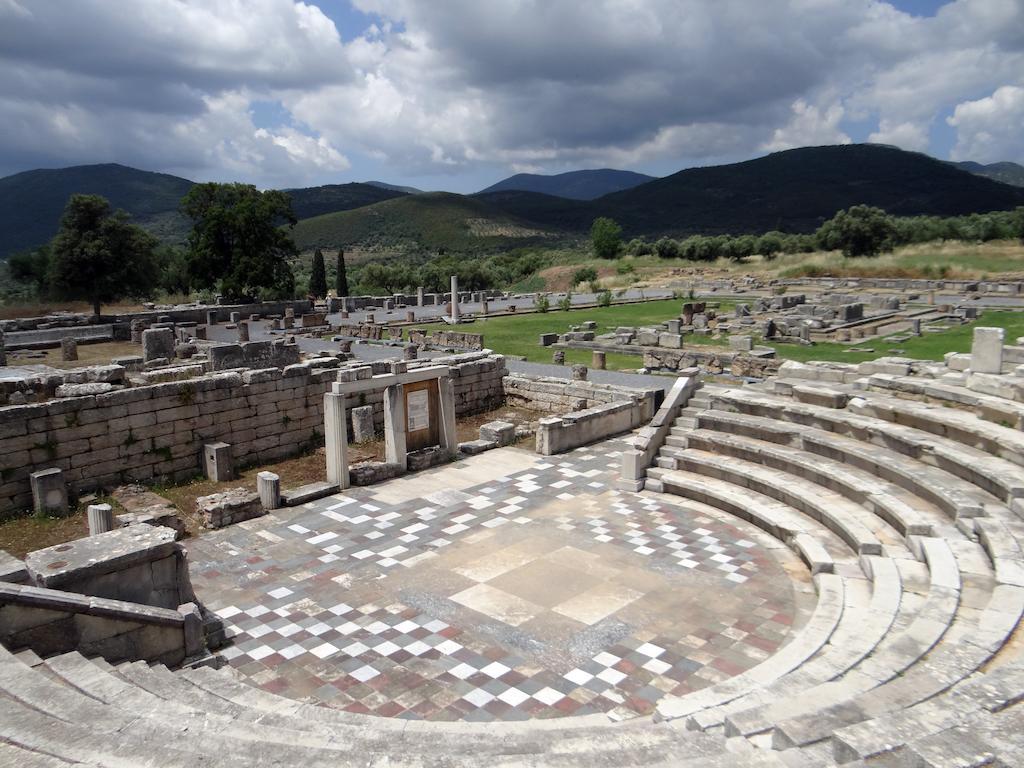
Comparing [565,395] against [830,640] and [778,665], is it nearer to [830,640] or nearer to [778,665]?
[830,640]

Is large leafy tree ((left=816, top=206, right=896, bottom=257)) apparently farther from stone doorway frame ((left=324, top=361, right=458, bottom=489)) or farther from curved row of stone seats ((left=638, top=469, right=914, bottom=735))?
curved row of stone seats ((left=638, top=469, right=914, bottom=735))

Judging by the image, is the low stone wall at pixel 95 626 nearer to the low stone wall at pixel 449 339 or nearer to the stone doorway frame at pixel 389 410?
the stone doorway frame at pixel 389 410

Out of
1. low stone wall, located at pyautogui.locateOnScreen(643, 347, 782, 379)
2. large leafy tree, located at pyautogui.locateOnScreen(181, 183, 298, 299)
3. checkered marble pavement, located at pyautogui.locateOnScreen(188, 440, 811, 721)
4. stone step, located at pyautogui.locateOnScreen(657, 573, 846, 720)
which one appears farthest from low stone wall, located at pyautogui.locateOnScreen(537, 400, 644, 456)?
large leafy tree, located at pyautogui.locateOnScreen(181, 183, 298, 299)

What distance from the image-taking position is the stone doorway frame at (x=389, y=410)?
1365 centimetres

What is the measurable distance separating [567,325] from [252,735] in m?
34.3

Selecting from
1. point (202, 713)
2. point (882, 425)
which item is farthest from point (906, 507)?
point (202, 713)

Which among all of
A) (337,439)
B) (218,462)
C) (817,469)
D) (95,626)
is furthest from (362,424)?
(95,626)

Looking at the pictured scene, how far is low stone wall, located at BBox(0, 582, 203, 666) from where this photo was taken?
249 inches

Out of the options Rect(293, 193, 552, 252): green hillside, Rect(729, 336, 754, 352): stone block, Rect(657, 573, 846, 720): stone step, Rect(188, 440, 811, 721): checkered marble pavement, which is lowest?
Rect(188, 440, 811, 721): checkered marble pavement

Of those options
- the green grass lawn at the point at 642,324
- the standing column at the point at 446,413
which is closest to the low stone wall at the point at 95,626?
the standing column at the point at 446,413

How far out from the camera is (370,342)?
34.1 m

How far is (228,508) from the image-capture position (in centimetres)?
1193

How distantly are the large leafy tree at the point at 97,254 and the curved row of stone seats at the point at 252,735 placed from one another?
39.0m

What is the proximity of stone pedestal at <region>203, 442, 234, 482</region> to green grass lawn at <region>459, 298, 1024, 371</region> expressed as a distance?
14442mm
